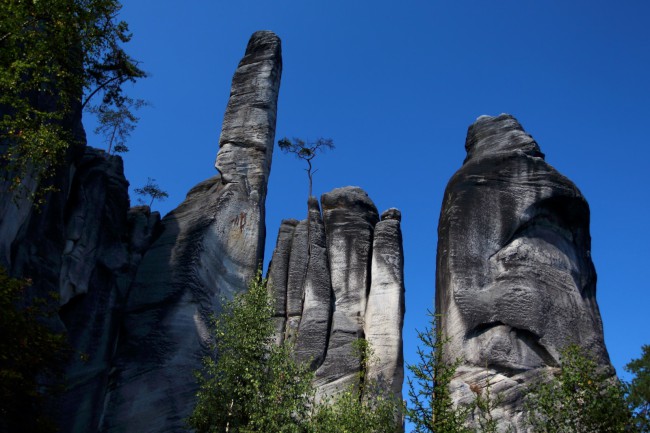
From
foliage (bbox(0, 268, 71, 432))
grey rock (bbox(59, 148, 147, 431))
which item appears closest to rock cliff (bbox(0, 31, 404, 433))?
grey rock (bbox(59, 148, 147, 431))

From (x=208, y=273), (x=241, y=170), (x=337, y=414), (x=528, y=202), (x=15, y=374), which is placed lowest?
(x=15, y=374)

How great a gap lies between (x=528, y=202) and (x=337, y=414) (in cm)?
924

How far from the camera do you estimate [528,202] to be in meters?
23.2

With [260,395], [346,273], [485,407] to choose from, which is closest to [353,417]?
[260,395]

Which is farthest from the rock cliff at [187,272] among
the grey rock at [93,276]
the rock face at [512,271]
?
the rock face at [512,271]

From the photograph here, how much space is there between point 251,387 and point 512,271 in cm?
849

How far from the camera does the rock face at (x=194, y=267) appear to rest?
22234 millimetres

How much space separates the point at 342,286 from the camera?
2686 cm

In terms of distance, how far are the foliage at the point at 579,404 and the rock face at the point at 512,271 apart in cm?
180

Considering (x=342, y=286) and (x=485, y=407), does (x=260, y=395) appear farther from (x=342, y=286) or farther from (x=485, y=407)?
(x=342, y=286)

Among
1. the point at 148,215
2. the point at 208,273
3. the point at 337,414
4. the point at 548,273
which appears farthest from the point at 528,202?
the point at 148,215

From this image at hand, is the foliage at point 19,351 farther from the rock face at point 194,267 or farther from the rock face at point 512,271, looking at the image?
the rock face at point 512,271

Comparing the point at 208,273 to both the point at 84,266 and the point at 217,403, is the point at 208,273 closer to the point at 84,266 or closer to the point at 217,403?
the point at 84,266

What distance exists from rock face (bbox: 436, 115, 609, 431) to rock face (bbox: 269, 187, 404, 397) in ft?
10.5
